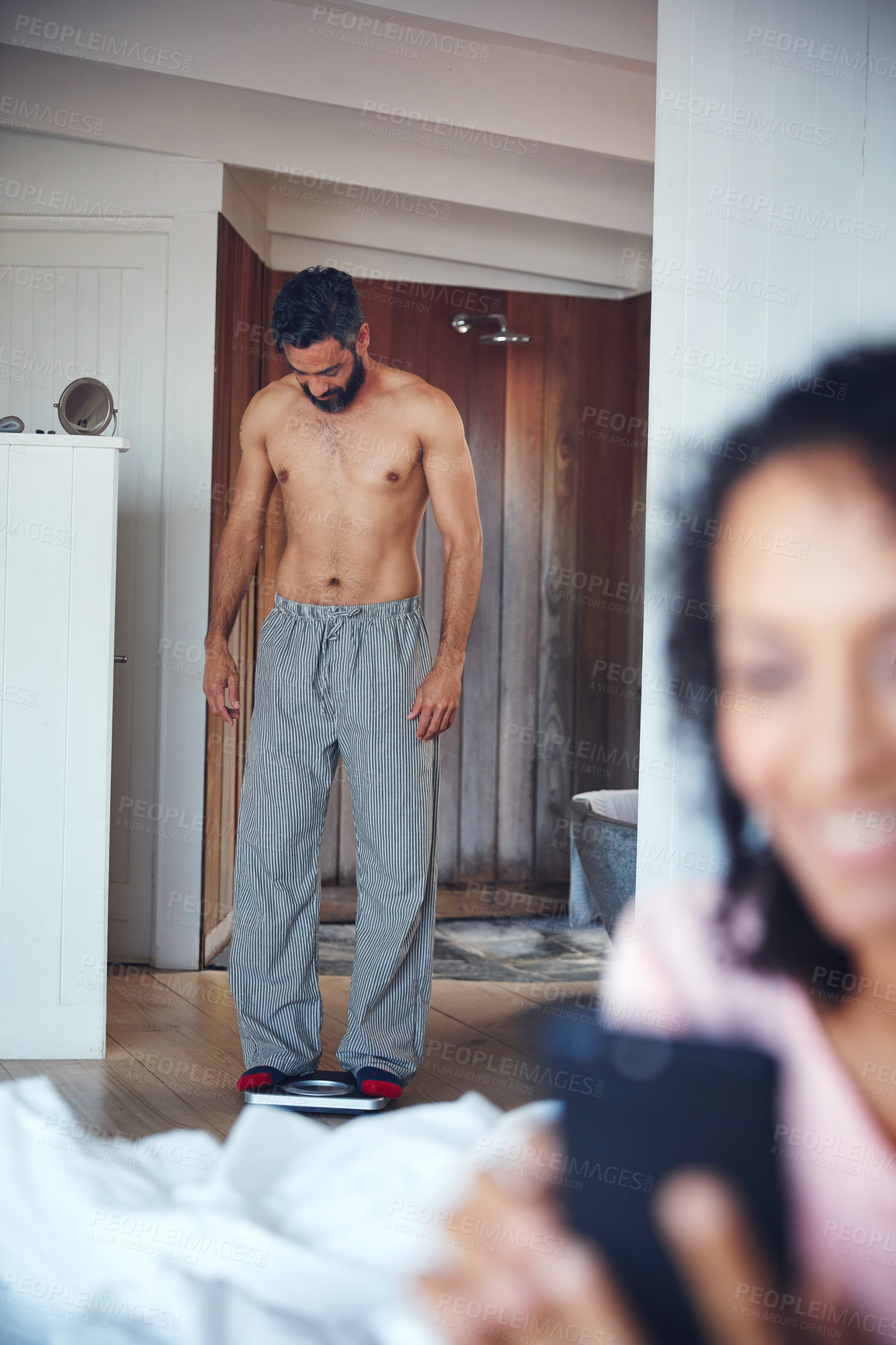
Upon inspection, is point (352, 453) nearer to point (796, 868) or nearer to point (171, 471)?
A: point (171, 471)

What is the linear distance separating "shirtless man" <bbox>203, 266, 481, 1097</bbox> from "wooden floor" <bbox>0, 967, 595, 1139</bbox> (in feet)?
0.42

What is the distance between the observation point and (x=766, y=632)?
182cm

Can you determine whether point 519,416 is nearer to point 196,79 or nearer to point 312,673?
point 196,79

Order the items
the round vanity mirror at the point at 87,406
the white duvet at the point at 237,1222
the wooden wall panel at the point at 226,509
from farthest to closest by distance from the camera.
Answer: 1. the wooden wall panel at the point at 226,509
2. the round vanity mirror at the point at 87,406
3. the white duvet at the point at 237,1222

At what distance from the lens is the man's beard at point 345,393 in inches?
99.7

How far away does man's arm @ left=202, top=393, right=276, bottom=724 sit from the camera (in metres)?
2.61

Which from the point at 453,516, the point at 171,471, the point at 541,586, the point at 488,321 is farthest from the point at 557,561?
the point at 453,516

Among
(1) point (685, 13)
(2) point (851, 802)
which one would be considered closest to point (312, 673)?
(2) point (851, 802)

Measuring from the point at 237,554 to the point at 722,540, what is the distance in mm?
1238

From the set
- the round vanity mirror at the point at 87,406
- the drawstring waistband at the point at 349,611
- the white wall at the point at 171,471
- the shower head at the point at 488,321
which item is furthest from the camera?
the shower head at the point at 488,321

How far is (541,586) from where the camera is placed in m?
4.55

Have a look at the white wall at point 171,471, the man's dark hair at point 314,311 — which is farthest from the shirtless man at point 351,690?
the white wall at point 171,471

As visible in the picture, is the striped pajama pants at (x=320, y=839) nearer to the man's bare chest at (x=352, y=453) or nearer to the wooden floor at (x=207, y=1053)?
the wooden floor at (x=207, y=1053)

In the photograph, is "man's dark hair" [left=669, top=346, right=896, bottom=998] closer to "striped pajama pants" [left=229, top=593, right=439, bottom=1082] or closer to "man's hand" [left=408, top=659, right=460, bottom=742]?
"man's hand" [left=408, top=659, right=460, bottom=742]
